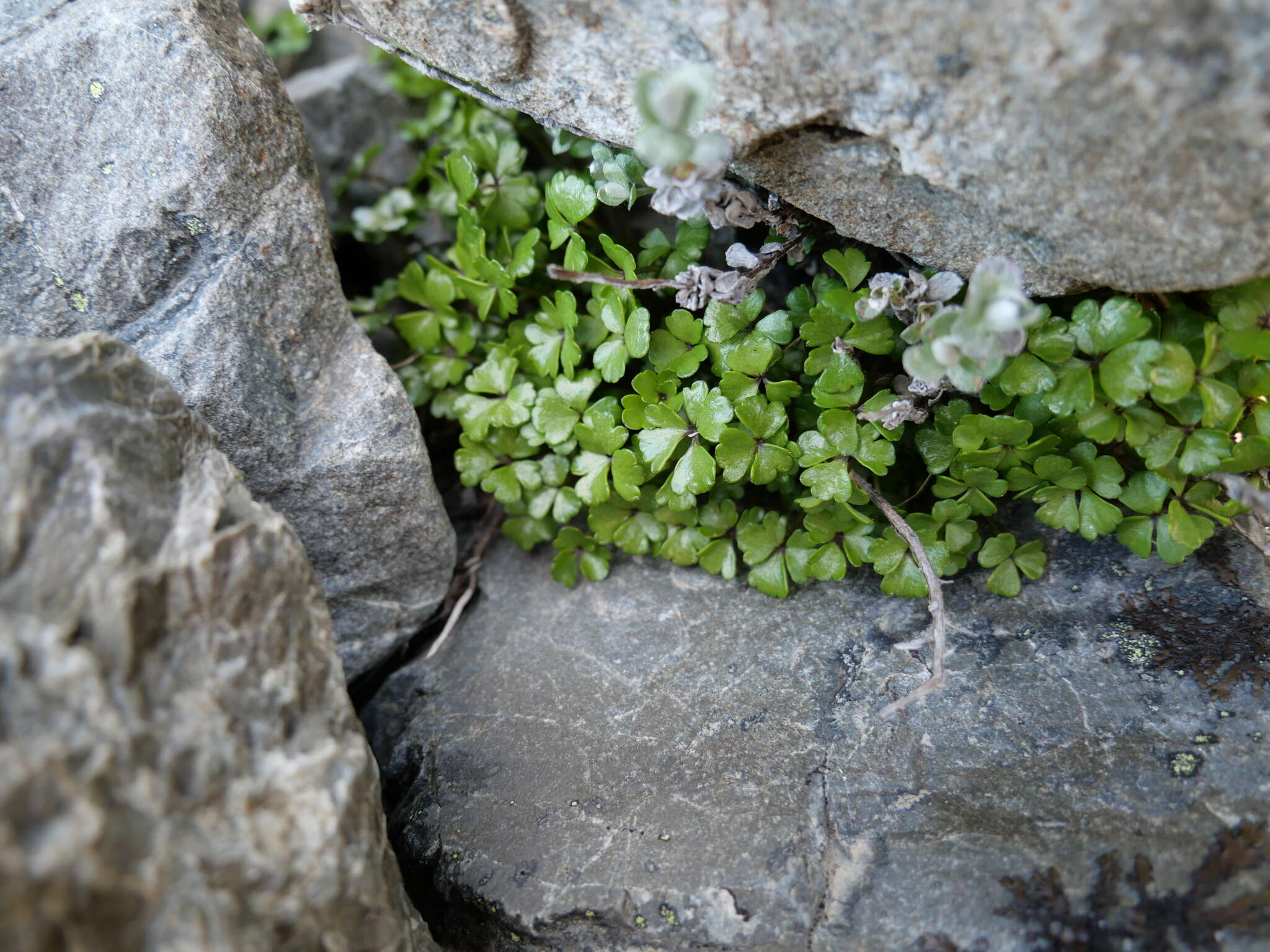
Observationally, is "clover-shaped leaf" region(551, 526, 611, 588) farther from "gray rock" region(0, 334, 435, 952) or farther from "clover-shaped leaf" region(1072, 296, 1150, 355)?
"clover-shaped leaf" region(1072, 296, 1150, 355)

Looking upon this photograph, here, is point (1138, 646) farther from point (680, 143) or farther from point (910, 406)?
point (680, 143)

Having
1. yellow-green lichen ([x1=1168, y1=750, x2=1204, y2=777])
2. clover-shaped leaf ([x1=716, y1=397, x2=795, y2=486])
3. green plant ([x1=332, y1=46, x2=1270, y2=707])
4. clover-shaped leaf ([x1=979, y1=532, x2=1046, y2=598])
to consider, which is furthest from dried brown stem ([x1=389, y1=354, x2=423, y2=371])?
yellow-green lichen ([x1=1168, y1=750, x2=1204, y2=777])

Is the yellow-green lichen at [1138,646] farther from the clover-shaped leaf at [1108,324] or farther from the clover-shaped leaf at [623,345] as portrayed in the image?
the clover-shaped leaf at [623,345]

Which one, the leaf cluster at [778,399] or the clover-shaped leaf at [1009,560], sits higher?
the leaf cluster at [778,399]

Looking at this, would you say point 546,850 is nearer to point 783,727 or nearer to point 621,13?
point 783,727

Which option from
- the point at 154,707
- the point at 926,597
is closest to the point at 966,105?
the point at 926,597

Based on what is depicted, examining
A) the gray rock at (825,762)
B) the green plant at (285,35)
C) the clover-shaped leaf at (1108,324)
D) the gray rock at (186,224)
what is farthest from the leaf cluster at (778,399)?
the green plant at (285,35)

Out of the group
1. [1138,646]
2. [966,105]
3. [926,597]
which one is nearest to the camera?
[966,105]
